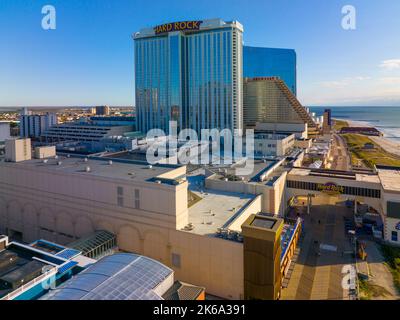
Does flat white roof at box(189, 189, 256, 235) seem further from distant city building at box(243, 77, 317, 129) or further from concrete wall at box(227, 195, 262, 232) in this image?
distant city building at box(243, 77, 317, 129)

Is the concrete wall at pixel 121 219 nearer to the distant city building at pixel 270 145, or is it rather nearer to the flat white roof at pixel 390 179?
the flat white roof at pixel 390 179

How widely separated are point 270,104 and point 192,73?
81.1 ft

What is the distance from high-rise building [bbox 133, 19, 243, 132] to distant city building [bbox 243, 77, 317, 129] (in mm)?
11586

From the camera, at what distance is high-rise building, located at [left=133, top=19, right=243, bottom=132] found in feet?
245

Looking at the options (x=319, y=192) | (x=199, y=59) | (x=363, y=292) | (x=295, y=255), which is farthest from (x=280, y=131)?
(x=363, y=292)

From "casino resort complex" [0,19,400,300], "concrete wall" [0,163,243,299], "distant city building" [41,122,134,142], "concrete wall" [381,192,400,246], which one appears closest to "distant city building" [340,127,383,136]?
"distant city building" [41,122,134,142]

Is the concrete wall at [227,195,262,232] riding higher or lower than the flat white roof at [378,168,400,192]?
lower

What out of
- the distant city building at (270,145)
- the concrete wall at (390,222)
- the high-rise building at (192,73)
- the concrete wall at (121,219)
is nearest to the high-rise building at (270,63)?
the high-rise building at (192,73)

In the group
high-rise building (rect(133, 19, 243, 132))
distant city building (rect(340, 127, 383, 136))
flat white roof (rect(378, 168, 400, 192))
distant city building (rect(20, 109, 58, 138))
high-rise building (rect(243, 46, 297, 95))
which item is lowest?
flat white roof (rect(378, 168, 400, 192))

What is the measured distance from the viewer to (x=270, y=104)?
291 ft

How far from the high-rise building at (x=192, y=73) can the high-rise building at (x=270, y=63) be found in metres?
56.6

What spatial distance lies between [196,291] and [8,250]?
450 inches

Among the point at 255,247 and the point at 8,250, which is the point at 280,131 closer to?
the point at 255,247

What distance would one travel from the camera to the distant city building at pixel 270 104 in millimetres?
86938
